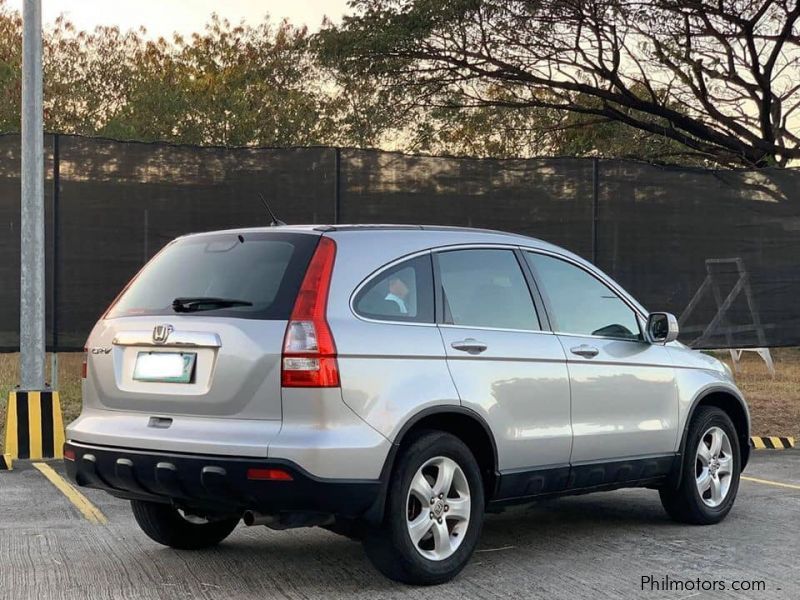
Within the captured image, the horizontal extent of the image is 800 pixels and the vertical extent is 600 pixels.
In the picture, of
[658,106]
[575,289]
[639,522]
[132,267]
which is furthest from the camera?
[658,106]

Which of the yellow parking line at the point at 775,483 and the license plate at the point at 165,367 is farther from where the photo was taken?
the yellow parking line at the point at 775,483

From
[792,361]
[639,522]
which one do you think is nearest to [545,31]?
[792,361]

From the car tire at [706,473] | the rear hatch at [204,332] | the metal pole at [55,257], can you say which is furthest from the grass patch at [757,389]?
the rear hatch at [204,332]

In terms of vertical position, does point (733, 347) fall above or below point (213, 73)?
below

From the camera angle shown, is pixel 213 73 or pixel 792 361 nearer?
pixel 792 361

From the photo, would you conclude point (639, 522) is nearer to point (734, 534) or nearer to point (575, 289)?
point (734, 534)

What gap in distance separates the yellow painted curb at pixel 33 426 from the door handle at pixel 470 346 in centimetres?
484

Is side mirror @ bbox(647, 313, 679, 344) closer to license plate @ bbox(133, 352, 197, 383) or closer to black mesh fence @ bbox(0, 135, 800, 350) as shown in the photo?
license plate @ bbox(133, 352, 197, 383)

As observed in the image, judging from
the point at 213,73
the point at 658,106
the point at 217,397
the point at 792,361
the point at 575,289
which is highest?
the point at 213,73

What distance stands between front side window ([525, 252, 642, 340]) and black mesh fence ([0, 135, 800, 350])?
518 centimetres

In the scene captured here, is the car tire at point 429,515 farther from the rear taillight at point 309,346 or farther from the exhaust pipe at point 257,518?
the rear taillight at point 309,346

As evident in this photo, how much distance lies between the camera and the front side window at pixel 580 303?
648 cm

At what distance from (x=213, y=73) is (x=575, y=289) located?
3122 cm

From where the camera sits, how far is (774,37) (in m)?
22.3
